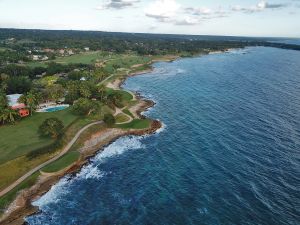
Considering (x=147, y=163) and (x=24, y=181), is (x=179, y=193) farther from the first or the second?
(x=24, y=181)

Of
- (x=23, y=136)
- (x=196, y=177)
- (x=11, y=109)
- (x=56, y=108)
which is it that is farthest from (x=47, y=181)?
(x=56, y=108)

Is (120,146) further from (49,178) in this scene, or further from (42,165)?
(49,178)

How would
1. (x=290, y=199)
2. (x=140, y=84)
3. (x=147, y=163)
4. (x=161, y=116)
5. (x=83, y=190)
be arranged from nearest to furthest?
(x=290, y=199) → (x=83, y=190) → (x=147, y=163) → (x=161, y=116) → (x=140, y=84)

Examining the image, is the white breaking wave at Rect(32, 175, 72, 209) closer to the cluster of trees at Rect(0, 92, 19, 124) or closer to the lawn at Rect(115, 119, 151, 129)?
the cluster of trees at Rect(0, 92, 19, 124)

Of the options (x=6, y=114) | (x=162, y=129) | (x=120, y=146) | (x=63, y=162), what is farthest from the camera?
(x=162, y=129)

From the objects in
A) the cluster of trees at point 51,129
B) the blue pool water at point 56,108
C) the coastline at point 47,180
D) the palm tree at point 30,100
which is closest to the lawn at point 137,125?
the coastline at point 47,180

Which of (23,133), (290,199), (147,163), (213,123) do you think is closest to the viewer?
(290,199)

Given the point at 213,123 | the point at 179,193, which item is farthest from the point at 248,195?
the point at 213,123
